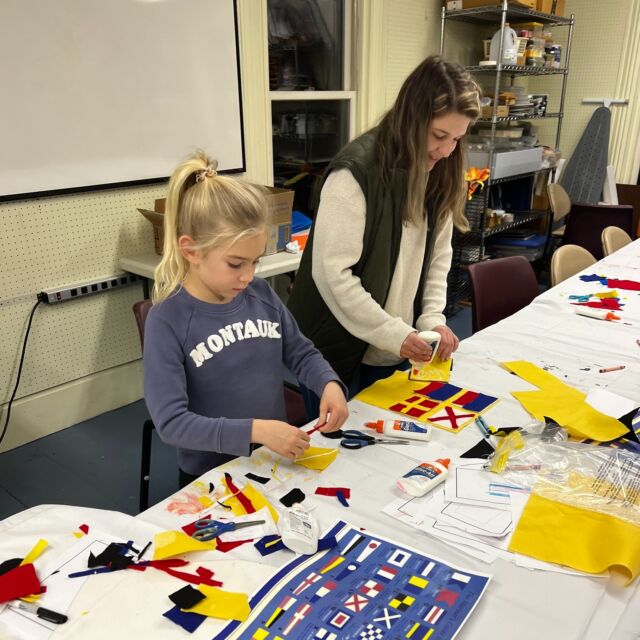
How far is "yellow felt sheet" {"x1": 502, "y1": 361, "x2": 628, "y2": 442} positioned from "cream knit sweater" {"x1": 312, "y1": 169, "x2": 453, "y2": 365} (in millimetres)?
299

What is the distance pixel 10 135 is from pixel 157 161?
0.64 m

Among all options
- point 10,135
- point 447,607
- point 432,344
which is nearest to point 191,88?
point 10,135

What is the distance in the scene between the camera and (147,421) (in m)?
1.73

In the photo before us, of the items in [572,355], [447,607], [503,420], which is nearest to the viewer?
[447,607]

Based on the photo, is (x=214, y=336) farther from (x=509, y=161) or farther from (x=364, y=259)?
(x=509, y=161)

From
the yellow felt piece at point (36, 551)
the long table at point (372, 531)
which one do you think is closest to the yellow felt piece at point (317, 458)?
the long table at point (372, 531)

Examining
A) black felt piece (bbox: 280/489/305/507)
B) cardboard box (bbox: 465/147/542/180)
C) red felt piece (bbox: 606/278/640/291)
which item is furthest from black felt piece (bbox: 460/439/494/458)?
cardboard box (bbox: 465/147/542/180)

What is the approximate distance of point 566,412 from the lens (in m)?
1.31

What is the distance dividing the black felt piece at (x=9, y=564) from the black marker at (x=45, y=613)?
7cm

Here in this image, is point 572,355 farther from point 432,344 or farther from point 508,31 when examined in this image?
point 508,31

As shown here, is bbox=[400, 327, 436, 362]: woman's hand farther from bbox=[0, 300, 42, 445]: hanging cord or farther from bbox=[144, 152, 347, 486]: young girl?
bbox=[0, 300, 42, 445]: hanging cord

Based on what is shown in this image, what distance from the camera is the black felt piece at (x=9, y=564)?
2.75 ft

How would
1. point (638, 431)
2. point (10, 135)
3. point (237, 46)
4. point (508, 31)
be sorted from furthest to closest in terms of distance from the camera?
point (508, 31) < point (237, 46) < point (10, 135) < point (638, 431)

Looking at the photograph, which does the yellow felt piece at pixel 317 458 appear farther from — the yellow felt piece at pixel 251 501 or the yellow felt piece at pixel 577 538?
the yellow felt piece at pixel 577 538
